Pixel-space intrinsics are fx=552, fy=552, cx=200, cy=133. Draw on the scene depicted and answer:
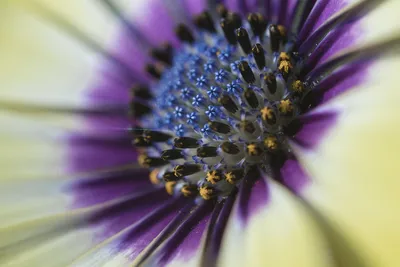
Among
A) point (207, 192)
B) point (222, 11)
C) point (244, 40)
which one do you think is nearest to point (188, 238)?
point (207, 192)

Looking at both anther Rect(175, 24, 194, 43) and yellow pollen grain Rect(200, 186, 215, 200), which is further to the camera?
anther Rect(175, 24, 194, 43)

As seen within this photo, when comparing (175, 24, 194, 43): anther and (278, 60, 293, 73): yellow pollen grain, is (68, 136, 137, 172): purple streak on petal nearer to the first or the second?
(175, 24, 194, 43): anther

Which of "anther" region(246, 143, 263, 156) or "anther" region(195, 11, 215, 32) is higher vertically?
"anther" region(195, 11, 215, 32)

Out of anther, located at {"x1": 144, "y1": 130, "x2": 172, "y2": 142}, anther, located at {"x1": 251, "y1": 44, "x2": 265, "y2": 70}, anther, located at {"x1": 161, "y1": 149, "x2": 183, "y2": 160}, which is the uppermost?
anther, located at {"x1": 251, "y1": 44, "x2": 265, "y2": 70}

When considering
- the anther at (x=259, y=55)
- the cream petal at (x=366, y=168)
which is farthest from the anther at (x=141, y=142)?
the cream petal at (x=366, y=168)

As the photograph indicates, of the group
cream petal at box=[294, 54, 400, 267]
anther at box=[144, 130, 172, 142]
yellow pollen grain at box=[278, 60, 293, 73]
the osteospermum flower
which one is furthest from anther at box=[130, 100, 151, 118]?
cream petal at box=[294, 54, 400, 267]

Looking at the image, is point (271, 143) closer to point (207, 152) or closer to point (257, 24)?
point (207, 152)
